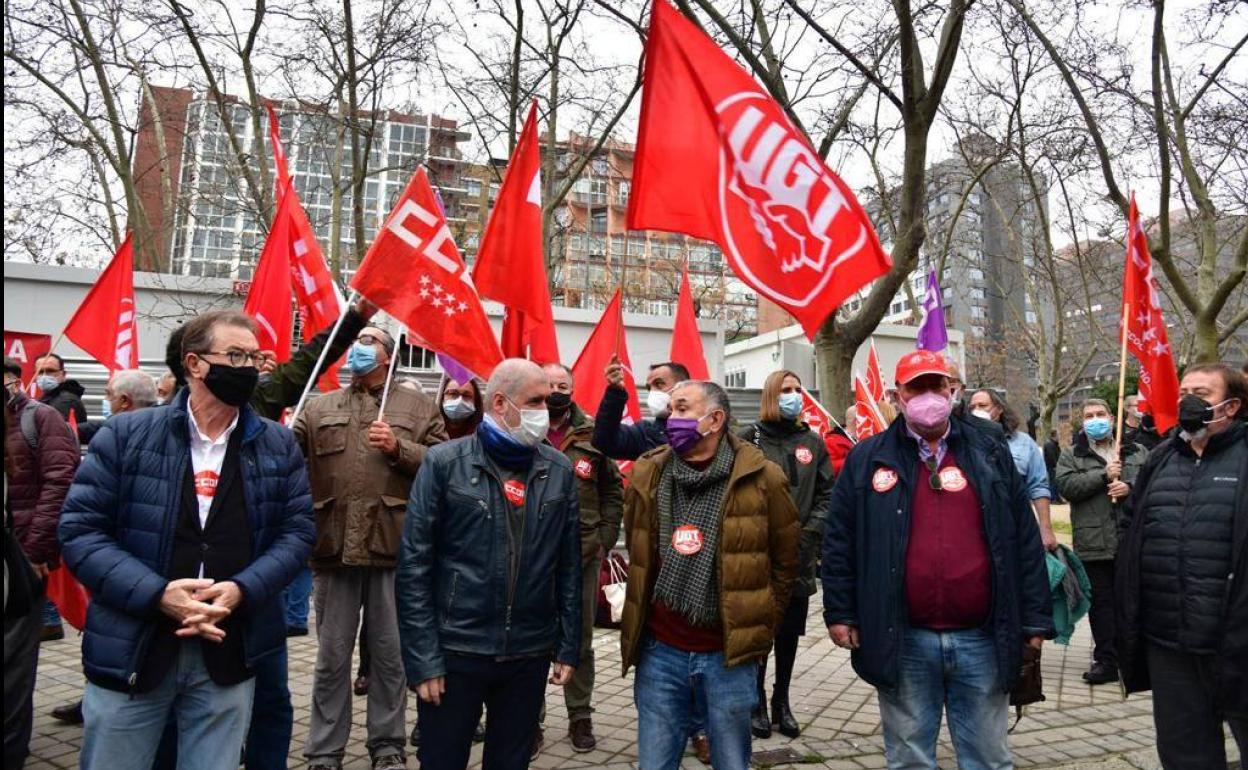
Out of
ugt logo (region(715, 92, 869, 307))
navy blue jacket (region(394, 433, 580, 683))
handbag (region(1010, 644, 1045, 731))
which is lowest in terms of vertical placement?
handbag (region(1010, 644, 1045, 731))

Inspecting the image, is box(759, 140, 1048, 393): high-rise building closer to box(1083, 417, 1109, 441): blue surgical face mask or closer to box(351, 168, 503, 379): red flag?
box(1083, 417, 1109, 441): blue surgical face mask

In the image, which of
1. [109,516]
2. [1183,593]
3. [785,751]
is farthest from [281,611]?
[1183,593]

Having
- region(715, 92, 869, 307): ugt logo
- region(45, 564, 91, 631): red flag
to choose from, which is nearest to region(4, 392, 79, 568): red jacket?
region(45, 564, 91, 631): red flag

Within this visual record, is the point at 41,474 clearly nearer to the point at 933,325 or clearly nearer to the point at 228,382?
the point at 228,382

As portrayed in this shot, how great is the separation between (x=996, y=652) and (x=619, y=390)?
6.41ft

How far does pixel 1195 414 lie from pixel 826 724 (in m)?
2.84

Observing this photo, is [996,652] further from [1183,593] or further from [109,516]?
[109,516]

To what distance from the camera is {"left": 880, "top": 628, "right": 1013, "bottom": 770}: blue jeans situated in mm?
3559

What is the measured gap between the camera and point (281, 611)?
3.22m

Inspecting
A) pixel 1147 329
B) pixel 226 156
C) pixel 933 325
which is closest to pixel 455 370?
pixel 1147 329

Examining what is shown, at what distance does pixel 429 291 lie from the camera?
496 cm

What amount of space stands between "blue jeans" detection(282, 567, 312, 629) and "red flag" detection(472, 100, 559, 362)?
124 inches

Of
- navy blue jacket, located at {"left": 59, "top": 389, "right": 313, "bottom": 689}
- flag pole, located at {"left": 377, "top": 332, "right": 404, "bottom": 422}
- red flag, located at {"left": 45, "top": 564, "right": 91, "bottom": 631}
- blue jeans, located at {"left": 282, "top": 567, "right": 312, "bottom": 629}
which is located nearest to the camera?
navy blue jacket, located at {"left": 59, "top": 389, "right": 313, "bottom": 689}

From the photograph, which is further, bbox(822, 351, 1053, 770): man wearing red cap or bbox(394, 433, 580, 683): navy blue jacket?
bbox(822, 351, 1053, 770): man wearing red cap
